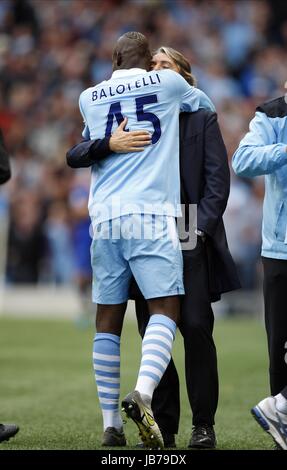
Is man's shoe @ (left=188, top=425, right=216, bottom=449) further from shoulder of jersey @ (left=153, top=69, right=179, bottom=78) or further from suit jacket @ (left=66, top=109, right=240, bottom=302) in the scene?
shoulder of jersey @ (left=153, top=69, right=179, bottom=78)

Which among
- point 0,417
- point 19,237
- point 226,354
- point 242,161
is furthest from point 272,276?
point 19,237

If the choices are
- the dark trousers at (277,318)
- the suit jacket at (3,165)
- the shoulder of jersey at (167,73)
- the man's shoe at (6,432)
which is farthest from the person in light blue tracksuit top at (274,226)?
the man's shoe at (6,432)

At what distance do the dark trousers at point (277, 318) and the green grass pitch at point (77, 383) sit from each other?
0.42 metres

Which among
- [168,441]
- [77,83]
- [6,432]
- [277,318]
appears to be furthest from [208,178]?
[77,83]

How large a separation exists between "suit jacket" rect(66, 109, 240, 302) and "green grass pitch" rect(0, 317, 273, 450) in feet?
3.25

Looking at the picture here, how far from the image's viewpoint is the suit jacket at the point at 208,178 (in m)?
5.95

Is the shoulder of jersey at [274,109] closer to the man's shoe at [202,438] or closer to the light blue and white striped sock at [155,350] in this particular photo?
the light blue and white striped sock at [155,350]

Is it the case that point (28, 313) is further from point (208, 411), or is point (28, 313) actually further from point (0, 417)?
point (208, 411)

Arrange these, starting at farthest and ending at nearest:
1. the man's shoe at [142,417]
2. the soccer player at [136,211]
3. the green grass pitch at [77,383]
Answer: the green grass pitch at [77,383], the soccer player at [136,211], the man's shoe at [142,417]

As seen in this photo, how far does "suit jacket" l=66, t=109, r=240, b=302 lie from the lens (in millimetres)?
5949

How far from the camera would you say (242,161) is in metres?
5.84

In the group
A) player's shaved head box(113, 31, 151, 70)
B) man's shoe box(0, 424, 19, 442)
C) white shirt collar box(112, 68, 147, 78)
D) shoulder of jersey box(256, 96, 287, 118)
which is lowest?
man's shoe box(0, 424, 19, 442)

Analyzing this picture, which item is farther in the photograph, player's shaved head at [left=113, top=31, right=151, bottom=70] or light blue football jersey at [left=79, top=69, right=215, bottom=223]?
player's shaved head at [left=113, top=31, right=151, bottom=70]

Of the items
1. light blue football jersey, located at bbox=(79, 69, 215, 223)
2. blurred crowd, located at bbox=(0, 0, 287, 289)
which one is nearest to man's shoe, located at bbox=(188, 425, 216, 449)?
light blue football jersey, located at bbox=(79, 69, 215, 223)
